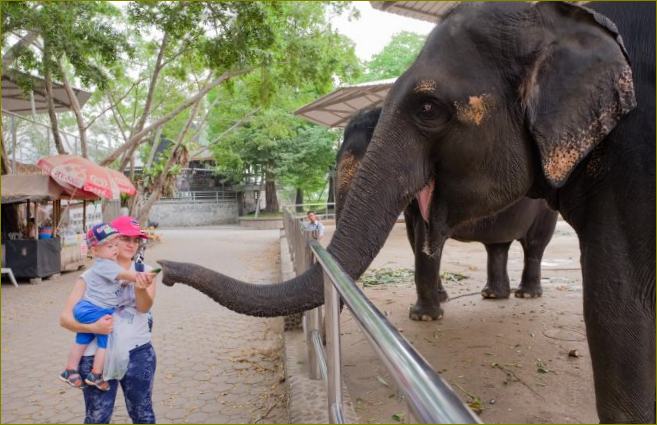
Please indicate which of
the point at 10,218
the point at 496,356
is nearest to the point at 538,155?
the point at 496,356

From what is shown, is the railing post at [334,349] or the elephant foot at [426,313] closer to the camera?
the railing post at [334,349]

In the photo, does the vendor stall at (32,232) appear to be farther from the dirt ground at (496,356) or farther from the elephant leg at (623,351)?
the elephant leg at (623,351)

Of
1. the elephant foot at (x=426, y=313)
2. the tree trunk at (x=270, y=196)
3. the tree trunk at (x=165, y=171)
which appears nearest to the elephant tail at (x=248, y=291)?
the elephant foot at (x=426, y=313)

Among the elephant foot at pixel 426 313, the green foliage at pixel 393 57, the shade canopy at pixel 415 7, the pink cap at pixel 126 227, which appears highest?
the green foliage at pixel 393 57

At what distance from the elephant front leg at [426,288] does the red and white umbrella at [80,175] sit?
7252 millimetres

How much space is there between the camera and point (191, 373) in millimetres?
4449

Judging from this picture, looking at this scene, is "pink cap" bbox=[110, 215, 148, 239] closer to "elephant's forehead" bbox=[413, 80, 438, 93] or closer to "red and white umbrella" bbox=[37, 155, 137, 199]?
"elephant's forehead" bbox=[413, 80, 438, 93]

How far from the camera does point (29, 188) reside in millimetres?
9555

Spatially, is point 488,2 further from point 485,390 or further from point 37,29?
point 37,29

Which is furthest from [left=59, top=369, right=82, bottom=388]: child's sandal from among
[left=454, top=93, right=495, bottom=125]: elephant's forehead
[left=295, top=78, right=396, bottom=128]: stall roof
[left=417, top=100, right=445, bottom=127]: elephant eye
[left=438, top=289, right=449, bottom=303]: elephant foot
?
[left=295, top=78, right=396, bottom=128]: stall roof

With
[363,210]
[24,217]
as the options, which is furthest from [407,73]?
[24,217]

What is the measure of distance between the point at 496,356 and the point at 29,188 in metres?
8.95

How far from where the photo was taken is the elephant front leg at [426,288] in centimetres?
500

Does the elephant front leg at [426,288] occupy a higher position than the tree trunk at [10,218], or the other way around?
the tree trunk at [10,218]
